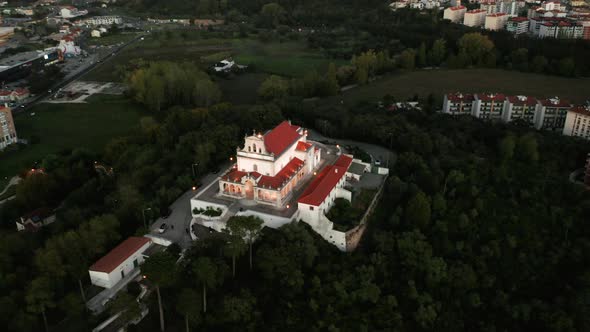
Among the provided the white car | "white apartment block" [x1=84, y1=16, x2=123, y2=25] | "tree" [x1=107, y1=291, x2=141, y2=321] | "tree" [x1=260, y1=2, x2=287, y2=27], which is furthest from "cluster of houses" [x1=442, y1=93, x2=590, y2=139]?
"white apartment block" [x1=84, y1=16, x2=123, y2=25]

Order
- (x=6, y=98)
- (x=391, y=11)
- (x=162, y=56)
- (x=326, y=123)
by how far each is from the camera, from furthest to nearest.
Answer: (x=391, y=11), (x=162, y=56), (x=6, y=98), (x=326, y=123)

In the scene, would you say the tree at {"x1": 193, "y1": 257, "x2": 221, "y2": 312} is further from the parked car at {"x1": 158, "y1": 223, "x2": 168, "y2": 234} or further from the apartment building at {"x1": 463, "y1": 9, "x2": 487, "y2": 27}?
the apartment building at {"x1": 463, "y1": 9, "x2": 487, "y2": 27}

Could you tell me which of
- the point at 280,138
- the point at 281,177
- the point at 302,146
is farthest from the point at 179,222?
the point at 302,146

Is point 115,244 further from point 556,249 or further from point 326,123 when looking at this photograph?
point 556,249

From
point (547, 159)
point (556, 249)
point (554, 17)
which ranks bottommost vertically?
point (556, 249)

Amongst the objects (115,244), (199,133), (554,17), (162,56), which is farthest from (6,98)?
(554,17)

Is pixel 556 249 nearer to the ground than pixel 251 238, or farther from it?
nearer to the ground
